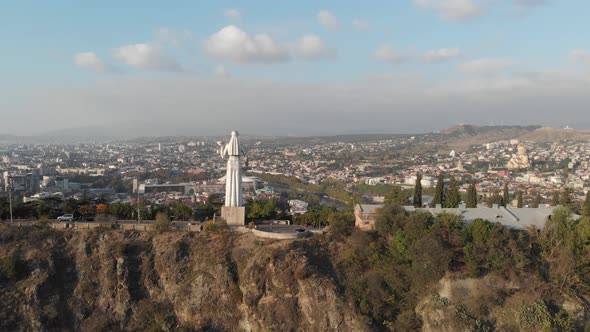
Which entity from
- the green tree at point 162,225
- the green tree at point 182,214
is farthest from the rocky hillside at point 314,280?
the green tree at point 182,214

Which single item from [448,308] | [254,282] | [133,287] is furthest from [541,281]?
[133,287]

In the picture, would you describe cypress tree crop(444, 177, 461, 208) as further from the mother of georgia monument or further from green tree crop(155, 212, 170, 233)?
green tree crop(155, 212, 170, 233)

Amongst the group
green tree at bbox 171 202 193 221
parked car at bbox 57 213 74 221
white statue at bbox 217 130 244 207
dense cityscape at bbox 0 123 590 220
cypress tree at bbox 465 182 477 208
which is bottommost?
dense cityscape at bbox 0 123 590 220

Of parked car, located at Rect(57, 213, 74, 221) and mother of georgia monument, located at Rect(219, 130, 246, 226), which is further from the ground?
mother of georgia monument, located at Rect(219, 130, 246, 226)

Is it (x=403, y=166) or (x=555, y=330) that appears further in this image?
(x=403, y=166)

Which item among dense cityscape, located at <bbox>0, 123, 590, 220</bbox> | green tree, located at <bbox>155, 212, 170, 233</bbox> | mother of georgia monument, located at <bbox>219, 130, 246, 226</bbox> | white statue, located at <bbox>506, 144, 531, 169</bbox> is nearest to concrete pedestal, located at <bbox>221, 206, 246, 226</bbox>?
mother of georgia monument, located at <bbox>219, 130, 246, 226</bbox>

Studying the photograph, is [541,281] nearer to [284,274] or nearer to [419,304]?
[419,304]
